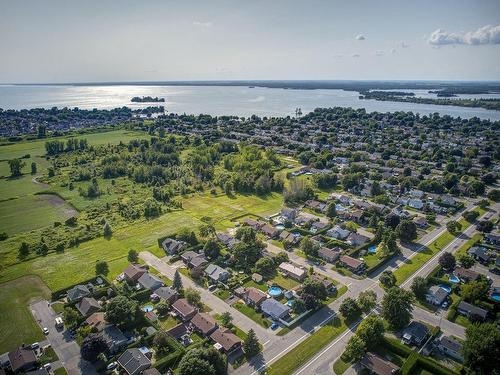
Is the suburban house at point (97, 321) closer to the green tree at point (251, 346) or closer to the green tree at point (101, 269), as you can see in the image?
the green tree at point (101, 269)

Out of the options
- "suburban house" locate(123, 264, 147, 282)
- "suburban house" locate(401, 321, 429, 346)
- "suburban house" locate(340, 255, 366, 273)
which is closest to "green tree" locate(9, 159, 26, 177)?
"suburban house" locate(123, 264, 147, 282)

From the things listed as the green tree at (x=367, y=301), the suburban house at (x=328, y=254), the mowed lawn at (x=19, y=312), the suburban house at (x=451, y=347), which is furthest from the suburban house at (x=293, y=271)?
the mowed lawn at (x=19, y=312)

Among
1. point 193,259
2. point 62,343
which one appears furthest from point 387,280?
point 62,343

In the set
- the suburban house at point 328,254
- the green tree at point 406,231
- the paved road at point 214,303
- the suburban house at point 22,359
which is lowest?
the suburban house at point 22,359

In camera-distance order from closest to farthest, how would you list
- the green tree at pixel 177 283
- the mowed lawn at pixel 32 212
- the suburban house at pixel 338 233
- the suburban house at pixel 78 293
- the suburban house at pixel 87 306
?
1. the suburban house at pixel 87 306
2. the suburban house at pixel 78 293
3. the green tree at pixel 177 283
4. the suburban house at pixel 338 233
5. the mowed lawn at pixel 32 212

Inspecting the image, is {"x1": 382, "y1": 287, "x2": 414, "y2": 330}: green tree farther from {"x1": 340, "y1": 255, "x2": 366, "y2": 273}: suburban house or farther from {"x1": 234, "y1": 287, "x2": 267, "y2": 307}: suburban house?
{"x1": 234, "y1": 287, "x2": 267, "y2": 307}: suburban house
